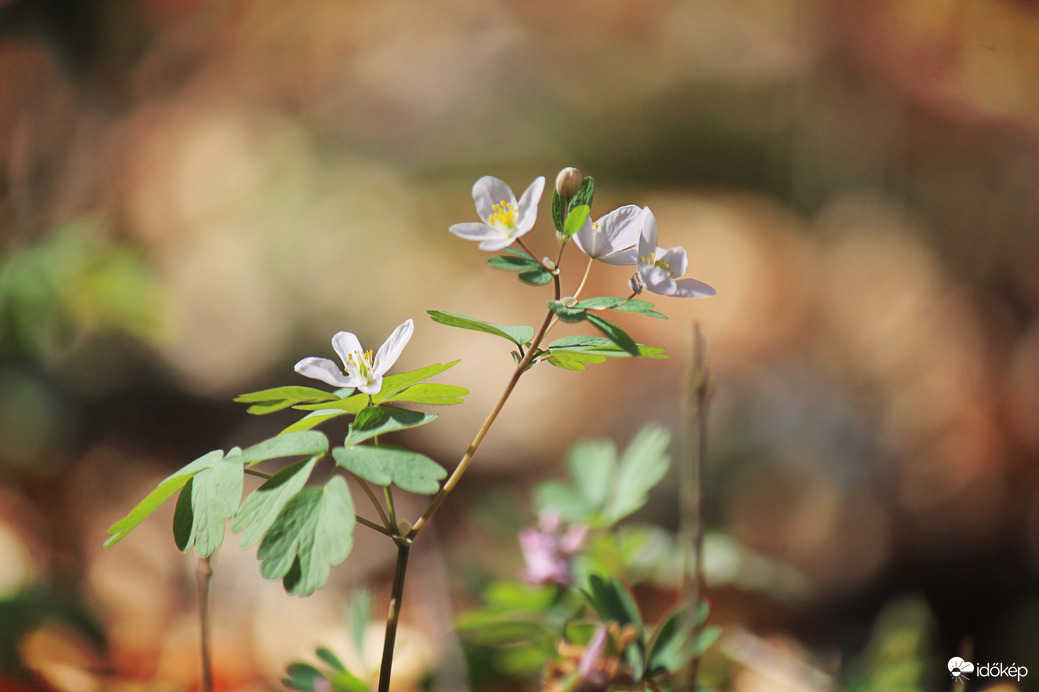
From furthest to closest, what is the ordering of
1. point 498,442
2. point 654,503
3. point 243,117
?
point 243,117 → point 498,442 → point 654,503

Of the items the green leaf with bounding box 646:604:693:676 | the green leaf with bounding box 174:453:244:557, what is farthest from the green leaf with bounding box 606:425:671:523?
the green leaf with bounding box 174:453:244:557

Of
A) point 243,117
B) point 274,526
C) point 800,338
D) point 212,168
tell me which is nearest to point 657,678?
point 274,526

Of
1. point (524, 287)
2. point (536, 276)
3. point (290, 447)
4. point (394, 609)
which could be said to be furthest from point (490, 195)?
point (524, 287)

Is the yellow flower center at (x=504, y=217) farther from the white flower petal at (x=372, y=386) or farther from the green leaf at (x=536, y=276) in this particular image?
the white flower petal at (x=372, y=386)

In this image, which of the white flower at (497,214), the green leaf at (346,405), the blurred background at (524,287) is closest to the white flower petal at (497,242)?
the white flower at (497,214)

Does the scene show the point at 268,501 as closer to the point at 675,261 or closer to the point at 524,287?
the point at 675,261

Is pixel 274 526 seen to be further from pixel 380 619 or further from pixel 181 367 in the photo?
pixel 181 367

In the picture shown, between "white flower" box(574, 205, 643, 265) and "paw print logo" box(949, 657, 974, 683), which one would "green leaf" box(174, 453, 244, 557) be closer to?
"white flower" box(574, 205, 643, 265)

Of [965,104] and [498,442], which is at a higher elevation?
[965,104]
